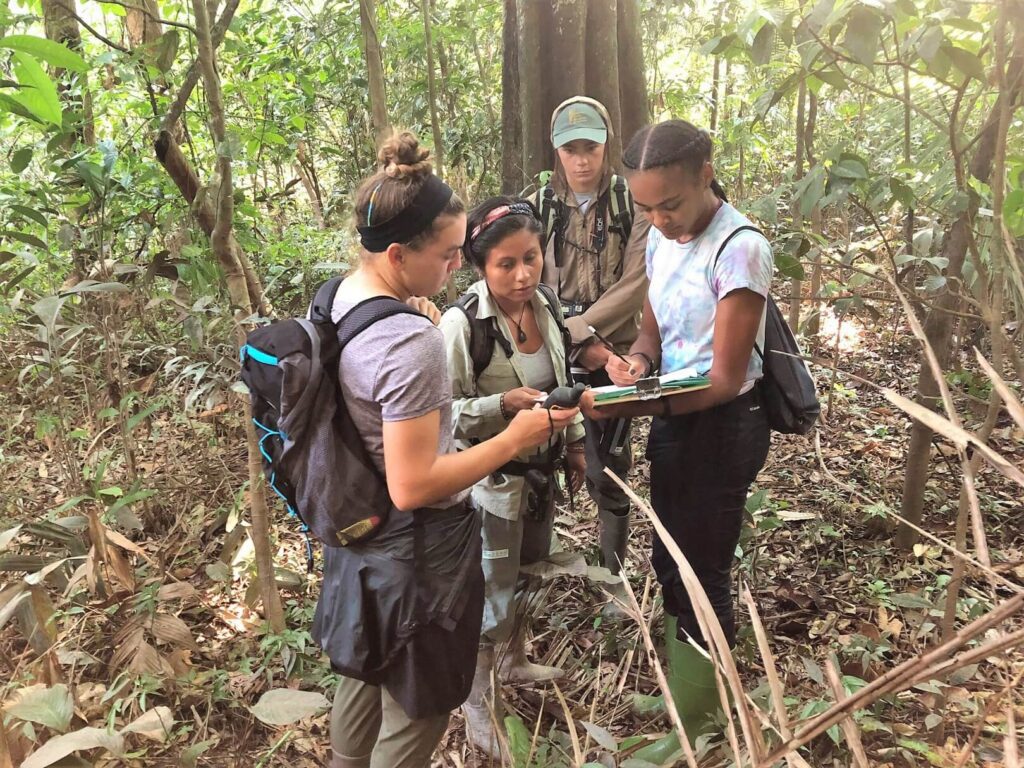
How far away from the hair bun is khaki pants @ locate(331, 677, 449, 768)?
126 centimetres

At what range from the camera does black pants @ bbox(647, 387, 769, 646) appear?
1991 millimetres

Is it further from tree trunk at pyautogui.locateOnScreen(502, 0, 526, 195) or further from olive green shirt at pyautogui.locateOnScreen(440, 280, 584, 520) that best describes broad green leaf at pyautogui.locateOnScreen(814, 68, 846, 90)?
tree trunk at pyautogui.locateOnScreen(502, 0, 526, 195)

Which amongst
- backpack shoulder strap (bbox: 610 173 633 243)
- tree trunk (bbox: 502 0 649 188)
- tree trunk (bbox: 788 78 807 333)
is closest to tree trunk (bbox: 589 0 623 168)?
tree trunk (bbox: 502 0 649 188)

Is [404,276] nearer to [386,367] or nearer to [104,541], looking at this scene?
[386,367]

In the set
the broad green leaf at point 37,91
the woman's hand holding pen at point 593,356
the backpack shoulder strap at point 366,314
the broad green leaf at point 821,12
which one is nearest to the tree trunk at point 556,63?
the woman's hand holding pen at point 593,356

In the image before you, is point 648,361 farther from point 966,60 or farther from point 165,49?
point 165,49

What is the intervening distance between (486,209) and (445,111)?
459 centimetres

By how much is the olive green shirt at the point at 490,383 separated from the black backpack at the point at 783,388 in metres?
0.60

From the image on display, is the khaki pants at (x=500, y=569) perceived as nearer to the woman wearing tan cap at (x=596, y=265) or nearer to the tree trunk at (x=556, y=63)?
the woman wearing tan cap at (x=596, y=265)

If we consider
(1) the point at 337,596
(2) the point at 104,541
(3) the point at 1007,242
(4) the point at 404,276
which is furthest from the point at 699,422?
(2) the point at 104,541

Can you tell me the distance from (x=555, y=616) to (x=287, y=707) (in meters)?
1.65

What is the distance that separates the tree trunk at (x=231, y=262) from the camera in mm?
2023

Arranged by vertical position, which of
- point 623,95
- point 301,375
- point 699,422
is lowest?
point 699,422

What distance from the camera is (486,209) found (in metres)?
2.13
